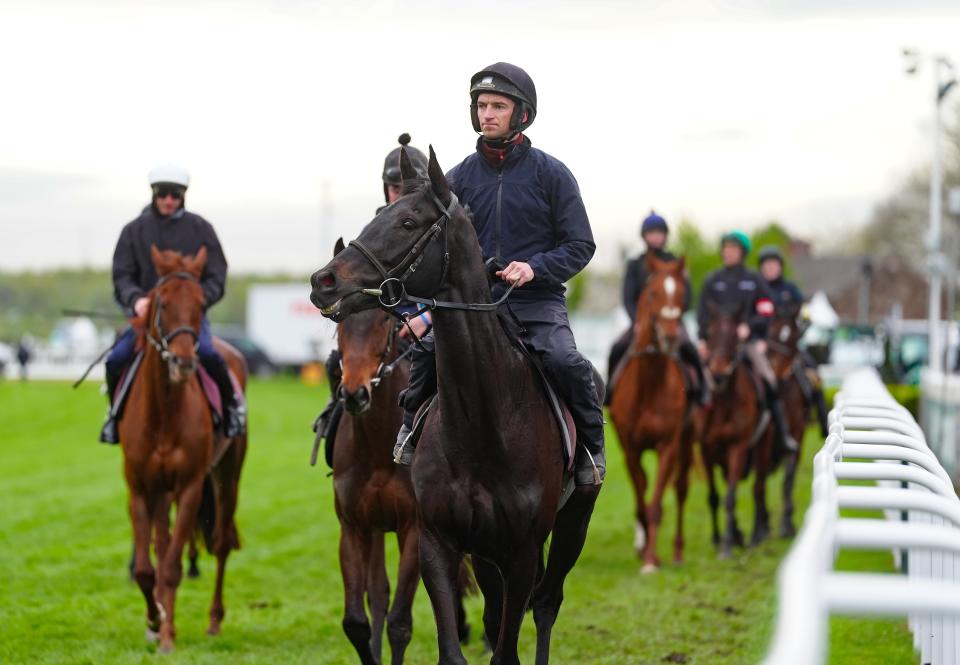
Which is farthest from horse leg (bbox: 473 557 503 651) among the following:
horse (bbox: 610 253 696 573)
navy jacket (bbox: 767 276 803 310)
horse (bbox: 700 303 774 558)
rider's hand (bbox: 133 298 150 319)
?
navy jacket (bbox: 767 276 803 310)

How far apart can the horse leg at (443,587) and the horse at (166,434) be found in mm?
3289

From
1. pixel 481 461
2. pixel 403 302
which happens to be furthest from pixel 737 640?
pixel 403 302

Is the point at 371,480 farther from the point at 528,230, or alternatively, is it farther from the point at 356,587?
the point at 528,230

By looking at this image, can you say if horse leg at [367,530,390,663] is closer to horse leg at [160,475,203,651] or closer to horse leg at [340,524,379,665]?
horse leg at [340,524,379,665]

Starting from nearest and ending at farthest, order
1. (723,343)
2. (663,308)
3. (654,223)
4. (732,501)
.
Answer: (663,308) < (654,223) < (732,501) < (723,343)

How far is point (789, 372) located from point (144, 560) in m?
9.25

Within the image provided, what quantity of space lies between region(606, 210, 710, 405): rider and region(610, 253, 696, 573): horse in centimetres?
20

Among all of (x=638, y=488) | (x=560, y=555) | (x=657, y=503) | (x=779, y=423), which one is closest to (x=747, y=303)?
(x=779, y=423)

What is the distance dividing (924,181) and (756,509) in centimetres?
5075

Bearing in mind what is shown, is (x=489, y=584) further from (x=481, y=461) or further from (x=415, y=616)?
(x=415, y=616)

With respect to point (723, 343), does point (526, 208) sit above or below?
above

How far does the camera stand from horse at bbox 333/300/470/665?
290 inches

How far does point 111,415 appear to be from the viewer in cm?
951

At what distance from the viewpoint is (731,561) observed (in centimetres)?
1342
